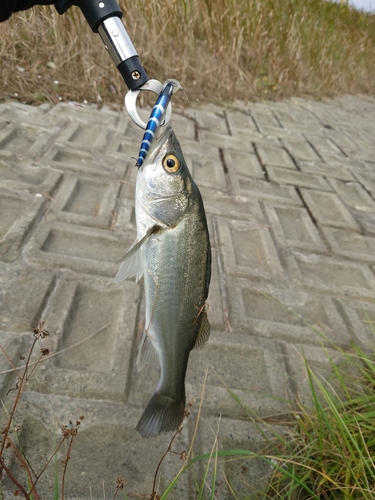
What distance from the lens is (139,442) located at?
1.55m

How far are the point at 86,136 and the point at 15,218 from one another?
4.65 feet

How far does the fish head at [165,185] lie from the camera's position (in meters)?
1.36

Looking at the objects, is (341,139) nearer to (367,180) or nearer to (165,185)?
(367,180)

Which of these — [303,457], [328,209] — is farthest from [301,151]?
[303,457]

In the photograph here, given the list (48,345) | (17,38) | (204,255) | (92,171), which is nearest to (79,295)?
(48,345)

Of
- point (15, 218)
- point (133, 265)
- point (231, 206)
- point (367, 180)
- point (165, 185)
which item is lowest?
→ point (367, 180)

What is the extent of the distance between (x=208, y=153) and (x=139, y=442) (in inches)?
112

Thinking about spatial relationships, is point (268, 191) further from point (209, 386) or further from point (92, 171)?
point (209, 386)

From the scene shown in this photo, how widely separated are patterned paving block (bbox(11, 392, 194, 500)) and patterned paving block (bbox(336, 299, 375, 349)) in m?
1.15

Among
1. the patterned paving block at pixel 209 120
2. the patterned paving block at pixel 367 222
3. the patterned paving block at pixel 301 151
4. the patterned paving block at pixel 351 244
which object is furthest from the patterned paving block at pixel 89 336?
the patterned paving block at pixel 301 151

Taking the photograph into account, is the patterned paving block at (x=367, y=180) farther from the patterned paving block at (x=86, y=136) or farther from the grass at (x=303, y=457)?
the grass at (x=303, y=457)

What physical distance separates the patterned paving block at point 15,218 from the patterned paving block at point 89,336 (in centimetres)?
34

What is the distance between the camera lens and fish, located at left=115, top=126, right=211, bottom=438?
136 centimetres

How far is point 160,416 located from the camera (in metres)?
1.39
